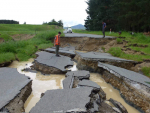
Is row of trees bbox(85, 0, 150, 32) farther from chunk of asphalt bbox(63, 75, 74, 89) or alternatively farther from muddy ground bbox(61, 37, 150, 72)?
chunk of asphalt bbox(63, 75, 74, 89)

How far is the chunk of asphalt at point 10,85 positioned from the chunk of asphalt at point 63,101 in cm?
74

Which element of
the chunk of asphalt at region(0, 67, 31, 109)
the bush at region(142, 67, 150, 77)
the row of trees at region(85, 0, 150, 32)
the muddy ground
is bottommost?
the chunk of asphalt at region(0, 67, 31, 109)

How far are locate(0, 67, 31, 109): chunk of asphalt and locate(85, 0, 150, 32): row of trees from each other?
12.5 meters

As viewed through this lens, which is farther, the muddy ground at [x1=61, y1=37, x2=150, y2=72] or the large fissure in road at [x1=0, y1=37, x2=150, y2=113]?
the muddy ground at [x1=61, y1=37, x2=150, y2=72]

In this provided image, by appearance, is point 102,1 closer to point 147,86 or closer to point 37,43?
point 37,43

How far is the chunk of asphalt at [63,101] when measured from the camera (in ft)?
7.99

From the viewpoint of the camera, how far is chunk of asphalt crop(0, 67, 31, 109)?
279cm

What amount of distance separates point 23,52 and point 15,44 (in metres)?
1.23

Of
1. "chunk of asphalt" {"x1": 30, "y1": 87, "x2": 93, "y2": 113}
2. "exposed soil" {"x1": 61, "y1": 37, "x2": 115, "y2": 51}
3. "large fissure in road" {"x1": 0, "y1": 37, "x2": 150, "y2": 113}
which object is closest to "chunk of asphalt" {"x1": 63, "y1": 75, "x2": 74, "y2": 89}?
"large fissure in road" {"x1": 0, "y1": 37, "x2": 150, "y2": 113}

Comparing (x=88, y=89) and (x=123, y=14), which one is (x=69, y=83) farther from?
(x=123, y=14)

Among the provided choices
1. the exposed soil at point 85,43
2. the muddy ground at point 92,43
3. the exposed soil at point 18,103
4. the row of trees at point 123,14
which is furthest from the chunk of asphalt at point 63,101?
the row of trees at point 123,14

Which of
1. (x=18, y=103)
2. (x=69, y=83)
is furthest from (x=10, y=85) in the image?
(x=69, y=83)

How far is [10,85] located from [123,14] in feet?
56.8

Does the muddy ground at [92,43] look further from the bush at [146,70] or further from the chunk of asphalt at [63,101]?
the chunk of asphalt at [63,101]
